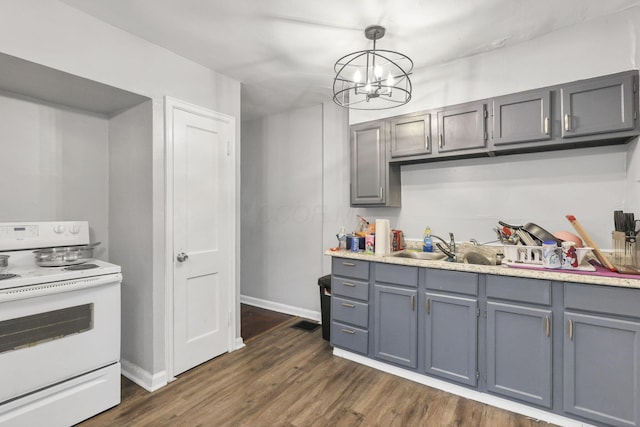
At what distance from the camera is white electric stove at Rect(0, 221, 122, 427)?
5.48 ft

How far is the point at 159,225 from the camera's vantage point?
236 cm

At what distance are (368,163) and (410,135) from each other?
0.46 metres

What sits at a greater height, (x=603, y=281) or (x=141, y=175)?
(x=141, y=175)

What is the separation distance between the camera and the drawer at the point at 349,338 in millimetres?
2641

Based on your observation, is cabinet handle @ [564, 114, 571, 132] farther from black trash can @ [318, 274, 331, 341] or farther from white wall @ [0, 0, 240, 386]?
white wall @ [0, 0, 240, 386]

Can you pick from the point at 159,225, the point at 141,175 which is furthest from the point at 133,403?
the point at 141,175

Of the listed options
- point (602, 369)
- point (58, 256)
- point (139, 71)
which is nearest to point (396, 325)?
point (602, 369)

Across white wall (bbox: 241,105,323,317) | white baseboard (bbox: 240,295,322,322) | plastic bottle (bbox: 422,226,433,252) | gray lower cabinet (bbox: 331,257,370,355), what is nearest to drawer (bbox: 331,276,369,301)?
gray lower cabinet (bbox: 331,257,370,355)

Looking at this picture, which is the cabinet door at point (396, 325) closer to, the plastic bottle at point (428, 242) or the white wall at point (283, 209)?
the plastic bottle at point (428, 242)

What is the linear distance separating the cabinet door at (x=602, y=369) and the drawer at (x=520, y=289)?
171mm

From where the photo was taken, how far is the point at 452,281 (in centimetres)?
222

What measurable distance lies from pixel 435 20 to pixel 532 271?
1.75m

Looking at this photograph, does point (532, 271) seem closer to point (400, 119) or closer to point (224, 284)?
point (400, 119)

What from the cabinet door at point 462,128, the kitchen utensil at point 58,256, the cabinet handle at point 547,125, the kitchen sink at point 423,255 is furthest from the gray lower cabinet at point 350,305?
the kitchen utensil at point 58,256
